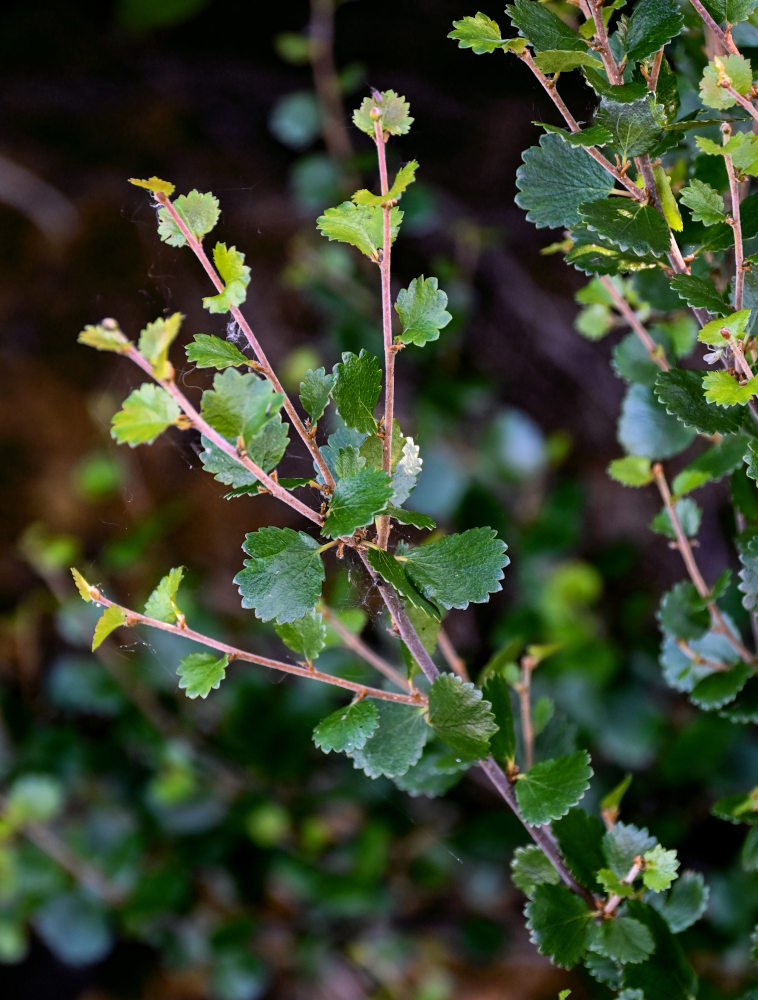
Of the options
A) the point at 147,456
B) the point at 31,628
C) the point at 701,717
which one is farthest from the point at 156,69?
the point at 701,717

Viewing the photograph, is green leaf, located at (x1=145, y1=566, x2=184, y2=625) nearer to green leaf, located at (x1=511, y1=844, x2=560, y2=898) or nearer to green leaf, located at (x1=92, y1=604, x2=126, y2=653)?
green leaf, located at (x1=92, y1=604, x2=126, y2=653)

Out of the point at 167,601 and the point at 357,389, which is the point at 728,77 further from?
the point at 167,601

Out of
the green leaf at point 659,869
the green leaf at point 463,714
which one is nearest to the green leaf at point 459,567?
the green leaf at point 463,714

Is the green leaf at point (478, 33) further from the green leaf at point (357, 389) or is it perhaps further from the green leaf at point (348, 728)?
the green leaf at point (348, 728)

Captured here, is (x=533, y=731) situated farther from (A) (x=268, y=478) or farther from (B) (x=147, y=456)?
(B) (x=147, y=456)

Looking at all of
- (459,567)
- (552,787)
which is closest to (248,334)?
(459,567)

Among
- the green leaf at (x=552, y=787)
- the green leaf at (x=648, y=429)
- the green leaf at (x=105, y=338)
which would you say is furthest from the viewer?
the green leaf at (x=648, y=429)

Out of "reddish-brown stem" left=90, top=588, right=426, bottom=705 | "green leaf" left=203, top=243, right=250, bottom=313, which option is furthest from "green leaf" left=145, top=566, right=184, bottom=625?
"green leaf" left=203, top=243, right=250, bottom=313
